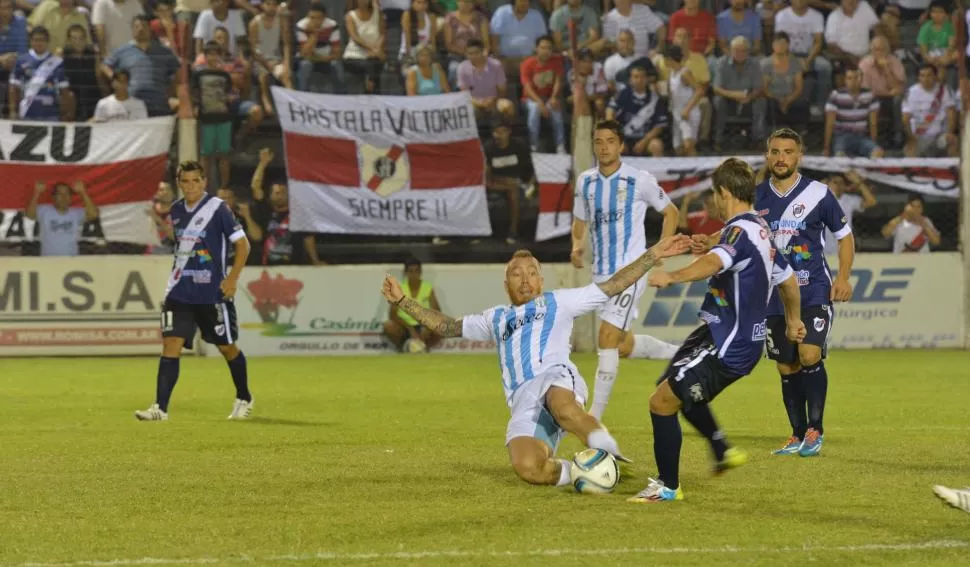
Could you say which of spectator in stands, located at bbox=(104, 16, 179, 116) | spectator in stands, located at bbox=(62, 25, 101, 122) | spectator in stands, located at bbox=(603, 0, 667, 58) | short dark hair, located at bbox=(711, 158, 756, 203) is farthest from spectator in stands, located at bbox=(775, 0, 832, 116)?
short dark hair, located at bbox=(711, 158, 756, 203)

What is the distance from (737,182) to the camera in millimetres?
7602

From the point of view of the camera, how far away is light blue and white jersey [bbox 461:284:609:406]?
7.96 meters

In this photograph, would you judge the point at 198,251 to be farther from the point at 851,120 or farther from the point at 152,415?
the point at 851,120

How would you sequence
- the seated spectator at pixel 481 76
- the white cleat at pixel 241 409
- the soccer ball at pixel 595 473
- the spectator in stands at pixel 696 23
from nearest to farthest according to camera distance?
the soccer ball at pixel 595 473 → the white cleat at pixel 241 409 → the seated spectator at pixel 481 76 → the spectator in stands at pixel 696 23

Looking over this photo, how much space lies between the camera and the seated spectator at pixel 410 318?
18266mm

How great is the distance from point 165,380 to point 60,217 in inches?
277

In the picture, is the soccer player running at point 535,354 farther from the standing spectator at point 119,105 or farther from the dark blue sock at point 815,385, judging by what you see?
the standing spectator at point 119,105

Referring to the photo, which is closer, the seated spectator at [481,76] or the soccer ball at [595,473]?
the soccer ball at [595,473]

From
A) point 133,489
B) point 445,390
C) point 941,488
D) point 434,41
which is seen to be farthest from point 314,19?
point 941,488

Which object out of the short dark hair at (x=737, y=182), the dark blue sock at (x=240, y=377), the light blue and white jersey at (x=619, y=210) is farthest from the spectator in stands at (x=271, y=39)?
the short dark hair at (x=737, y=182)

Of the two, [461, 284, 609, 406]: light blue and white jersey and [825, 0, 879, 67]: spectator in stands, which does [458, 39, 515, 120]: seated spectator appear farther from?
[461, 284, 609, 406]: light blue and white jersey

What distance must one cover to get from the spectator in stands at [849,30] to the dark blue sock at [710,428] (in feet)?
47.2

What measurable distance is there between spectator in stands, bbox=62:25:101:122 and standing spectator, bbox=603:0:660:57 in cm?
701

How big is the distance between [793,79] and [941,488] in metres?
14.8
